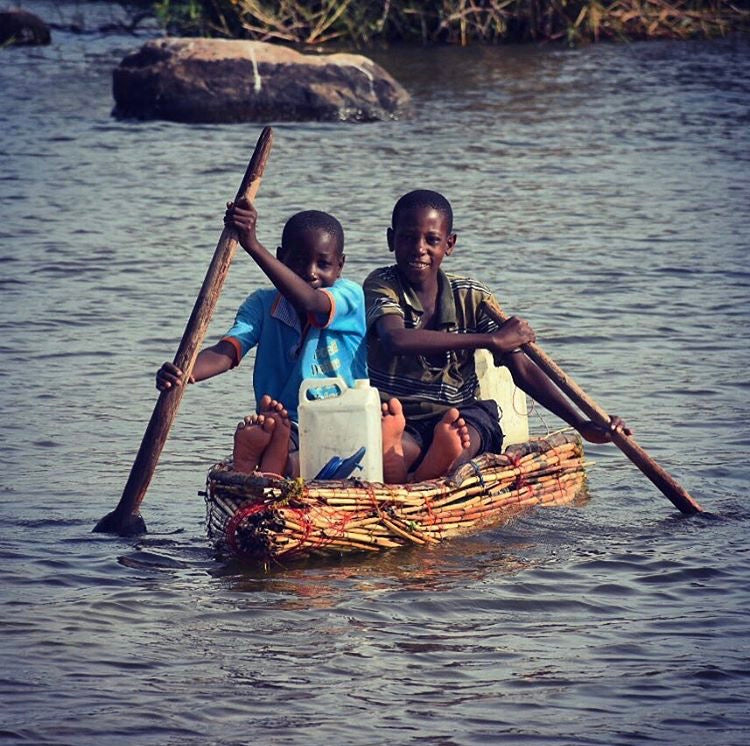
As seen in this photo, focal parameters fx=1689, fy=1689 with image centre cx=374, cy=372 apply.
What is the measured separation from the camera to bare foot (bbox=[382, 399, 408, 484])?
19.7ft

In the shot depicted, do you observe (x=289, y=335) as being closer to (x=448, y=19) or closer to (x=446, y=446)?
(x=446, y=446)

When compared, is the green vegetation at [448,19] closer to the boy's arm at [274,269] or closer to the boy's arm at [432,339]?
the boy's arm at [432,339]

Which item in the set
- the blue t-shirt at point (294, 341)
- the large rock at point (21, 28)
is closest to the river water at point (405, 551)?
the blue t-shirt at point (294, 341)

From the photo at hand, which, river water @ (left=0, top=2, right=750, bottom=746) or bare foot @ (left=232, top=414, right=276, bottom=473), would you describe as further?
bare foot @ (left=232, top=414, right=276, bottom=473)

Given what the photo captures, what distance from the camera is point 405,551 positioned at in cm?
598

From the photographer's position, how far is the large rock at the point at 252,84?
52.9 ft

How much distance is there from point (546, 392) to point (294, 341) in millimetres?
1118

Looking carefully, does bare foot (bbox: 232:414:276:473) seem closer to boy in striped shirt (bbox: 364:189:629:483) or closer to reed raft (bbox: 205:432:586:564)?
reed raft (bbox: 205:432:586:564)

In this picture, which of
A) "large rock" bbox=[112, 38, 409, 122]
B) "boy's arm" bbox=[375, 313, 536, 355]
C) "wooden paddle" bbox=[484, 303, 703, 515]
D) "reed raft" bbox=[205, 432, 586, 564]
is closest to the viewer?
"reed raft" bbox=[205, 432, 586, 564]

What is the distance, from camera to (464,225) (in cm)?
1202

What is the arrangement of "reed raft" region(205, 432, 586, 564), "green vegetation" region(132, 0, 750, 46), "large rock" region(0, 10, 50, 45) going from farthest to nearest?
1. "large rock" region(0, 10, 50, 45)
2. "green vegetation" region(132, 0, 750, 46)
3. "reed raft" region(205, 432, 586, 564)

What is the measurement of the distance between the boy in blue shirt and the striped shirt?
0.72 ft

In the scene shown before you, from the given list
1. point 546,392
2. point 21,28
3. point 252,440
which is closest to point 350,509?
point 252,440

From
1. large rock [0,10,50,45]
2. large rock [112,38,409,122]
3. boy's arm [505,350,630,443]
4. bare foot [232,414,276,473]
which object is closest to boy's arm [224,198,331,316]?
bare foot [232,414,276,473]
